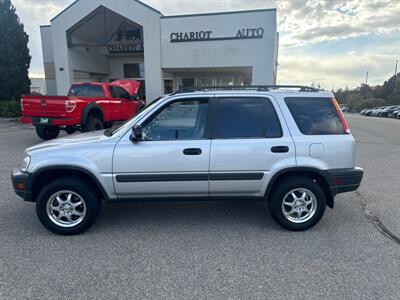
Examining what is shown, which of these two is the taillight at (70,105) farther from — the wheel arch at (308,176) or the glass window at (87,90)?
the wheel arch at (308,176)

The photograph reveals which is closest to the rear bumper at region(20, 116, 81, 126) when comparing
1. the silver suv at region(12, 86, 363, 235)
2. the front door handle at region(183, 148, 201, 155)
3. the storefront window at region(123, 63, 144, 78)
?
the silver suv at region(12, 86, 363, 235)

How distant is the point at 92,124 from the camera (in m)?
9.49

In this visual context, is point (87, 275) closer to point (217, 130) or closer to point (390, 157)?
point (217, 130)

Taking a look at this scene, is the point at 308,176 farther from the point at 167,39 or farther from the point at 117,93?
the point at 167,39

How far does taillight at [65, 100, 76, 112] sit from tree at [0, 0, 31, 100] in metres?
13.8

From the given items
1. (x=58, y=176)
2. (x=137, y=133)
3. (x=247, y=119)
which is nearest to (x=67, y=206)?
(x=58, y=176)

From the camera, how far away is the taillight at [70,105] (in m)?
8.72

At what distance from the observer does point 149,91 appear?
17172 mm

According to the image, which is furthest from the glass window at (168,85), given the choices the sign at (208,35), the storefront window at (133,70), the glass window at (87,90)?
the glass window at (87,90)

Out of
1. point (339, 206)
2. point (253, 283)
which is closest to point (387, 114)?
point (339, 206)

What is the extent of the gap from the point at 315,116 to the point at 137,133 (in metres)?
2.22

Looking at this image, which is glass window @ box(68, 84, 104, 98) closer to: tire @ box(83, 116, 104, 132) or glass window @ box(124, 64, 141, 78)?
tire @ box(83, 116, 104, 132)

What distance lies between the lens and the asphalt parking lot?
258cm

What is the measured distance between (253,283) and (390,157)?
7371mm
